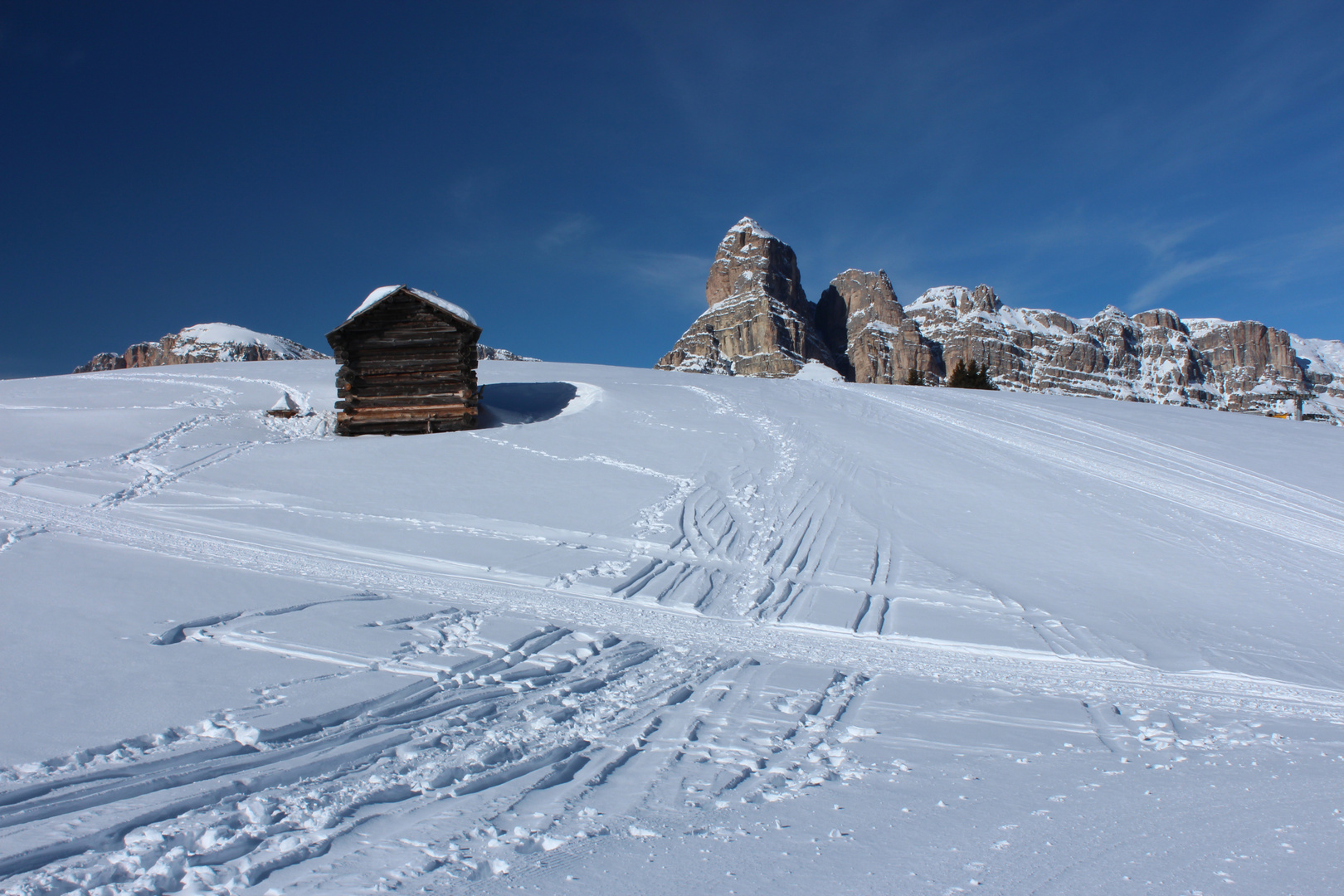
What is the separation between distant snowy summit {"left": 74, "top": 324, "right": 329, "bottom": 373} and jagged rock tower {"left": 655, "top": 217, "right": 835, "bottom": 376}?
72.8 metres

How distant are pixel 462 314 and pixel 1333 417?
64.6 metres

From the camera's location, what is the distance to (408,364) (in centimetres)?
1670

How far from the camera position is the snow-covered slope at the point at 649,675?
285cm

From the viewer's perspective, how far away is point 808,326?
157000mm

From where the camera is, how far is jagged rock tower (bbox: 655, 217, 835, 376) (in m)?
140

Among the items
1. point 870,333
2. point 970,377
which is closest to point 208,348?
point 970,377

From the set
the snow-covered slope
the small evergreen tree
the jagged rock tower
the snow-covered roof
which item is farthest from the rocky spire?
the snow-covered slope

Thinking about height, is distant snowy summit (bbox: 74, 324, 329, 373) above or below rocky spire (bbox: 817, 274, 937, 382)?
below

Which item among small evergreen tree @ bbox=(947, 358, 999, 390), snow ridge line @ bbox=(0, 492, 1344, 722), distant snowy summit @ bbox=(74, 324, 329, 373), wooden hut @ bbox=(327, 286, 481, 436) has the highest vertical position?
distant snowy summit @ bbox=(74, 324, 329, 373)

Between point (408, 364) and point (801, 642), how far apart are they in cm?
1393

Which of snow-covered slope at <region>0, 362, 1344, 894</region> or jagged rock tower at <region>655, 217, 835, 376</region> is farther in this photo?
jagged rock tower at <region>655, 217, 835, 376</region>

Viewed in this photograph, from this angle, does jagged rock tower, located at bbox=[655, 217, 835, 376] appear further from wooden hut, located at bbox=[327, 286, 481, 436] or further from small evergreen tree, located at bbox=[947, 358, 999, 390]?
wooden hut, located at bbox=[327, 286, 481, 436]

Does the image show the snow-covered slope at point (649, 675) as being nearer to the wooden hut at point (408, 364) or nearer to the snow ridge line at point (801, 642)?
the snow ridge line at point (801, 642)

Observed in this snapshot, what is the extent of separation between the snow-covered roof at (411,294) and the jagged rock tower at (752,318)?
376 feet
